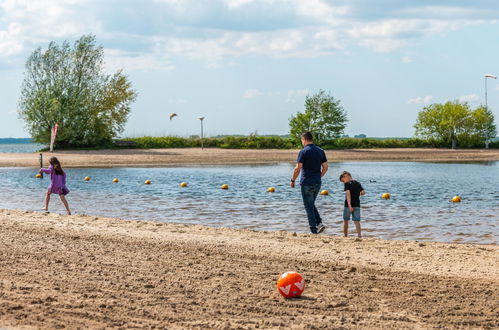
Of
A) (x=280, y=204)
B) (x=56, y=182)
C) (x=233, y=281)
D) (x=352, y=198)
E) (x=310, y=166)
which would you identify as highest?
(x=310, y=166)

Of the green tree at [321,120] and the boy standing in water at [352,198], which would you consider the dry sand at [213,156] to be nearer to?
the green tree at [321,120]

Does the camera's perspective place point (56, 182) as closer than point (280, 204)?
Yes

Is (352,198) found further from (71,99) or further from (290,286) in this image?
(71,99)

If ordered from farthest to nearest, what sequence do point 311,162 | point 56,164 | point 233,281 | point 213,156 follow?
point 213,156 → point 56,164 → point 311,162 → point 233,281

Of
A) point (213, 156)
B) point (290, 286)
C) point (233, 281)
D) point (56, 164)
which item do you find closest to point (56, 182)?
point (56, 164)

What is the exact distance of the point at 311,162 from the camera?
11836mm

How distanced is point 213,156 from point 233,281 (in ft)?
147

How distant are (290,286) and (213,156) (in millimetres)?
45697

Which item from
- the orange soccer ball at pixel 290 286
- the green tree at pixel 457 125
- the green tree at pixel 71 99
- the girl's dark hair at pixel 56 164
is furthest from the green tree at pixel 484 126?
the orange soccer ball at pixel 290 286

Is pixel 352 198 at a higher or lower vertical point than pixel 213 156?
lower

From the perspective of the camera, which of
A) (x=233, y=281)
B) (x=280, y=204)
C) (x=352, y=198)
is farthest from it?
(x=280, y=204)

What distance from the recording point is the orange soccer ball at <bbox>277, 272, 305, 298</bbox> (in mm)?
7141

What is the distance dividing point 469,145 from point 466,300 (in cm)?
6368

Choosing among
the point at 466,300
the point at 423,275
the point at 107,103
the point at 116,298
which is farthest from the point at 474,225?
the point at 107,103
